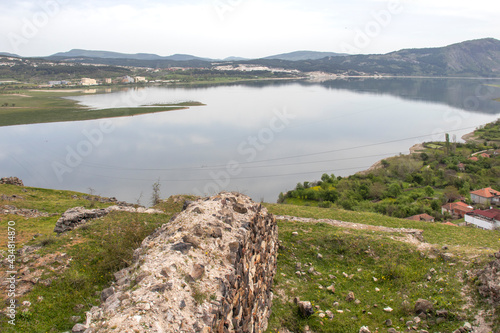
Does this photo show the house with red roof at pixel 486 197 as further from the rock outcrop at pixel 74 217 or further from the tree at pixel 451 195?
the rock outcrop at pixel 74 217

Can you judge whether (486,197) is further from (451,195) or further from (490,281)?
(490,281)

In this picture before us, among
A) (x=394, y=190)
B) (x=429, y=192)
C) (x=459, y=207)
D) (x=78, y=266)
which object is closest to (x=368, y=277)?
(x=78, y=266)

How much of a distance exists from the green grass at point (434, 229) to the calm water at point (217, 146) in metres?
14.7

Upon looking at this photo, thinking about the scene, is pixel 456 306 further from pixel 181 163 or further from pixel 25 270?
pixel 181 163

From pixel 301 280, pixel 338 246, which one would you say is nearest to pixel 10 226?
pixel 301 280

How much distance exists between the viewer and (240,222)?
8266 mm

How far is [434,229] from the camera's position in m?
15.3

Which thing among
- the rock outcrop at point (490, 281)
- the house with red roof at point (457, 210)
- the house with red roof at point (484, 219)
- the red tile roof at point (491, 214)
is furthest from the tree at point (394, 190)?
the rock outcrop at point (490, 281)

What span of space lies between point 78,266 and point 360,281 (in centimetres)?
818

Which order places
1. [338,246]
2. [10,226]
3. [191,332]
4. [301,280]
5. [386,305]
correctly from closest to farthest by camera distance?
[191,332] → [386,305] → [301,280] → [338,246] → [10,226]

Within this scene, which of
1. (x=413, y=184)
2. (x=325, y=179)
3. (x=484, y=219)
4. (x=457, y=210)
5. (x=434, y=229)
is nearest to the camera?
(x=434, y=229)

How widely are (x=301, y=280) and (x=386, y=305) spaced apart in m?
2.45

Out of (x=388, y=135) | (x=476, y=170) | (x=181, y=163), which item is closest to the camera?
(x=181, y=163)

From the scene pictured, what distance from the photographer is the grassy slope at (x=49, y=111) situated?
2381 inches
